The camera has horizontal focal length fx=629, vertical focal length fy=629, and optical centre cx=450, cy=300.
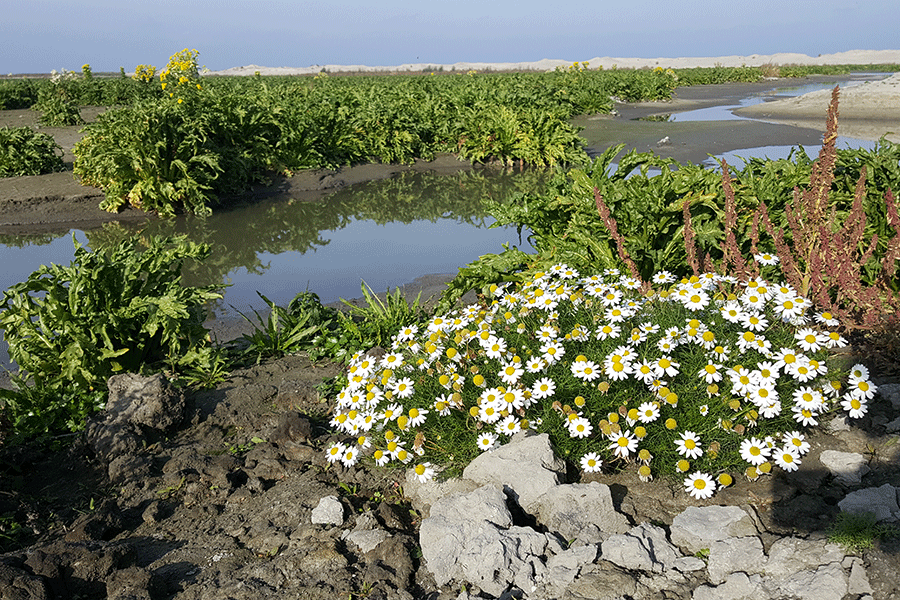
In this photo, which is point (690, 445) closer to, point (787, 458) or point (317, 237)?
point (787, 458)

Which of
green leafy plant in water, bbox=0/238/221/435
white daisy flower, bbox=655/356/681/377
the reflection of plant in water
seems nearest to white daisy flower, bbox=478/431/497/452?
white daisy flower, bbox=655/356/681/377

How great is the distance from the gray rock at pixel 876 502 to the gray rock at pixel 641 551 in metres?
0.74

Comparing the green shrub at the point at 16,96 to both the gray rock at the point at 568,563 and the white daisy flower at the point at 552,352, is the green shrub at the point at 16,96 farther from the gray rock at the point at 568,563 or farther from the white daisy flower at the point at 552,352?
the gray rock at the point at 568,563

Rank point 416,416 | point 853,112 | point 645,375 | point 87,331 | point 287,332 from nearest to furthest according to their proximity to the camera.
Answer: point 645,375
point 416,416
point 87,331
point 287,332
point 853,112

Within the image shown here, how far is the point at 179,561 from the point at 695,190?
436 cm

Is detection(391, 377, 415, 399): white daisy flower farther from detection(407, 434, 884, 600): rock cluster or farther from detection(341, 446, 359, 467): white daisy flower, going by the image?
detection(407, 434, 884, 600): rock cluster

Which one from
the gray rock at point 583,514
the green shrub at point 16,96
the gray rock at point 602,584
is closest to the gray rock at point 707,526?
the gray rock at point 583,514

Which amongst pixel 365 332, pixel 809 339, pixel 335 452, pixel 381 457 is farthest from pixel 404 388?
pixel 809 339

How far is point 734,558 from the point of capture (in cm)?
239

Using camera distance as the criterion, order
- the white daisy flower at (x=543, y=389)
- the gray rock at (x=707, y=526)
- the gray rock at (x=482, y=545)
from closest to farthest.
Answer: the gray rock at (x=482, y=545) < the gray rock at (x=707, y=526) < the white daisy flower at (x=543, y=389)

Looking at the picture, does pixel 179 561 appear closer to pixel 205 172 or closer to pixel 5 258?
pixel 5 258

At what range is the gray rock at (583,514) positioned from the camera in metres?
2.62

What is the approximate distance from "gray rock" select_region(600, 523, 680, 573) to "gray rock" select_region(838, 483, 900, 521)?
0.74 metres

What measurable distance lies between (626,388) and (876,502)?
110 centimetres
